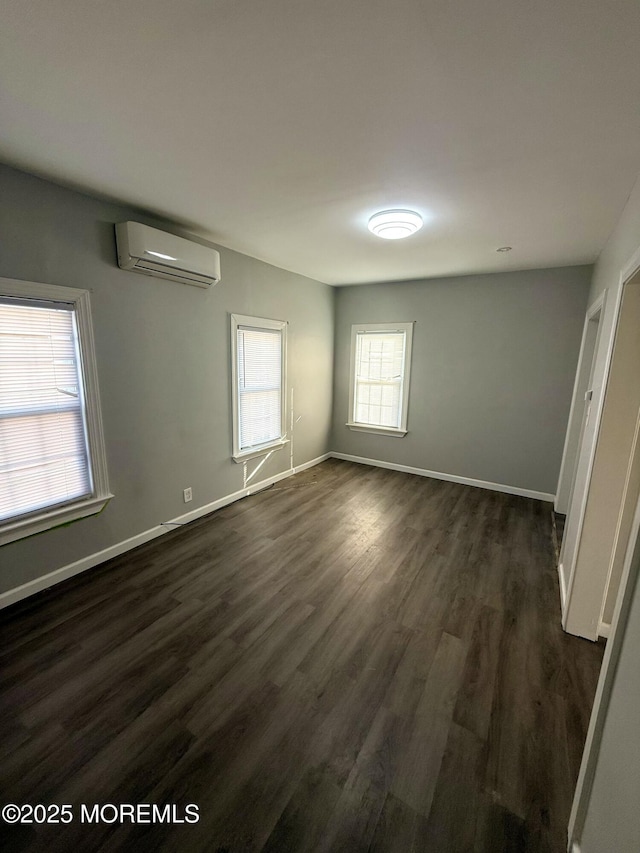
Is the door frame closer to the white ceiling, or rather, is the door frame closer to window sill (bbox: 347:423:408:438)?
the white ceiling

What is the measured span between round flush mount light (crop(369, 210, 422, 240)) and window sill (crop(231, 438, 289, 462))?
2451mm

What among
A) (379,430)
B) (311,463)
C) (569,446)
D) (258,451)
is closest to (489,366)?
→ (569,446)

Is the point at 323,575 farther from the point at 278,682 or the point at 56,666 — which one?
the point at 56,666

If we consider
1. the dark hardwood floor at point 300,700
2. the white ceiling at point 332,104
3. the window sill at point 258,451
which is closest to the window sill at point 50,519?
the dark hardwood floor at point 300,700

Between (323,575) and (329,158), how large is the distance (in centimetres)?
256

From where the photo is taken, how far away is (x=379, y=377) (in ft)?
15.8

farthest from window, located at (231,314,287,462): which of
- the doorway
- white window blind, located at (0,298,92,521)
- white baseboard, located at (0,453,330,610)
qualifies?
the doorway

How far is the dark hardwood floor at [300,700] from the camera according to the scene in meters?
1.17

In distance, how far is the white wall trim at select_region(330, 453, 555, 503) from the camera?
12.8ft

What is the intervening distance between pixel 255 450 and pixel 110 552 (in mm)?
1676

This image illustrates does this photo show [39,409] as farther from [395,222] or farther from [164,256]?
[395,222]

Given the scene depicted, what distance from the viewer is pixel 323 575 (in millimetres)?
2494

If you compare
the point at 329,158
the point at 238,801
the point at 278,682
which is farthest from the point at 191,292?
the point at 238,801

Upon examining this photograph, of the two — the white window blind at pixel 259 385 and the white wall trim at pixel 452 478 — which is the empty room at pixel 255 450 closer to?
the white window blind at pixel 259 385
